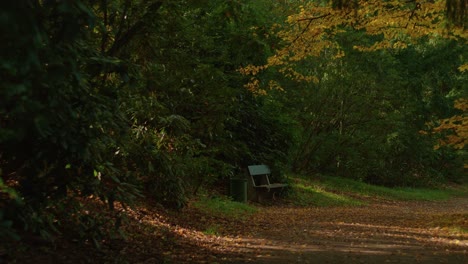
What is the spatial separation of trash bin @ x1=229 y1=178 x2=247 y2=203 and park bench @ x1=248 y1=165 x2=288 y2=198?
3.87 feet

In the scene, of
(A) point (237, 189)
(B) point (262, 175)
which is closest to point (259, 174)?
(B) point (262, 175)

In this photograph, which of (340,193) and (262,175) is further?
(340,193)

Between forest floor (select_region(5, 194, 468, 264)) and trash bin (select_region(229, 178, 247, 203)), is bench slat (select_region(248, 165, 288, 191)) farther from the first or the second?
forest floor (select_region(5, 194, 468, 264))

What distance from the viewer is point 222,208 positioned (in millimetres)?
11906

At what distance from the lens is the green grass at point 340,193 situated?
59.3ft

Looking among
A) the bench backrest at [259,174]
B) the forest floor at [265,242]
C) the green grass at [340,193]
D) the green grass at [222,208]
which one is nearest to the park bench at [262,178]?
the bench backrest at [259,174]

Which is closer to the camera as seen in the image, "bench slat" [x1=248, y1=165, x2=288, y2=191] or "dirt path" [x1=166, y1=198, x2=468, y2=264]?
"dirt path" [x1=166, y1=198, x2=468, y2=264]

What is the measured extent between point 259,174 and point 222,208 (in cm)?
443

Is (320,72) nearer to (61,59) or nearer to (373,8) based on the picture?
(373,8)

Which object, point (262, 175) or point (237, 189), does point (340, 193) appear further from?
point (237, 189)

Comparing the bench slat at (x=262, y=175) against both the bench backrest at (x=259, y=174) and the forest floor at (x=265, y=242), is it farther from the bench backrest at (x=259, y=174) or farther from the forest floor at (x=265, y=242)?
the forest floor at (x=265, y=242)

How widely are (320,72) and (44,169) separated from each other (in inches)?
725

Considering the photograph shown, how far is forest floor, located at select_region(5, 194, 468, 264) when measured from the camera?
6.11 meters

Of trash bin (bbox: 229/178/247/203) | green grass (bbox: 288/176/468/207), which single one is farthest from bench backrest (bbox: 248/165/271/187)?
green grass (bbox: 288/176/468/207)
